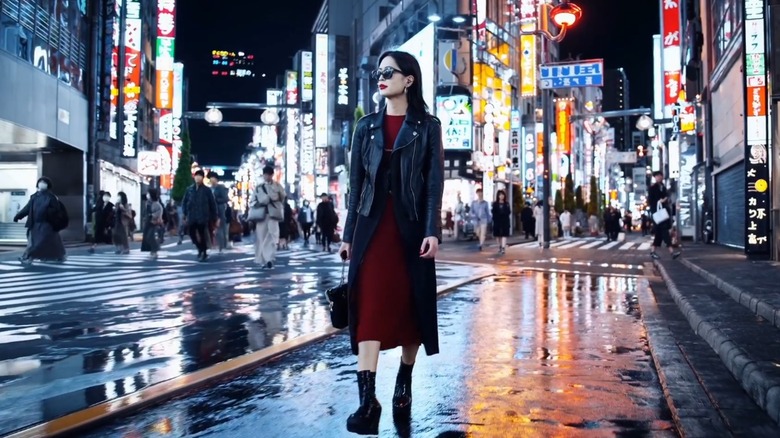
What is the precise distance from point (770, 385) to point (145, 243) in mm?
16690

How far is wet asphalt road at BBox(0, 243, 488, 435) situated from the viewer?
4543 mm

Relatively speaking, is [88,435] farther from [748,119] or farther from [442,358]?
[748,119]

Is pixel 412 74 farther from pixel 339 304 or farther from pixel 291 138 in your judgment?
pixel 291 138

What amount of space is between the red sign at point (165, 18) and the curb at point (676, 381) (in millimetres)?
38092

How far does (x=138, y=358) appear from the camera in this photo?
17.8 ft

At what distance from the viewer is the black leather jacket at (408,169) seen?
3.78 metres

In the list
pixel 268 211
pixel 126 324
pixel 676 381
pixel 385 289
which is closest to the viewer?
pixel 385 289

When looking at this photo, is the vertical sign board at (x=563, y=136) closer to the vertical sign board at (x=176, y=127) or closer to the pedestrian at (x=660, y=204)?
the vertical sign board at (x=176, y=127)

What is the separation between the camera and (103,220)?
23359 millimetres

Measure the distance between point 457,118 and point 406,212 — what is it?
3855 centimetres

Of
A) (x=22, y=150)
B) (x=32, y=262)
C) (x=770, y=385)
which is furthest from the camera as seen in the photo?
(x=22, y=150)

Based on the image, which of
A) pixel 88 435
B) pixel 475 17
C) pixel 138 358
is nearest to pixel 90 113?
pixel 475 17

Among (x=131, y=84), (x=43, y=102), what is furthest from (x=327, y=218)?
(x=131, y=84)

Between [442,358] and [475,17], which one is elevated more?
[475,17]
